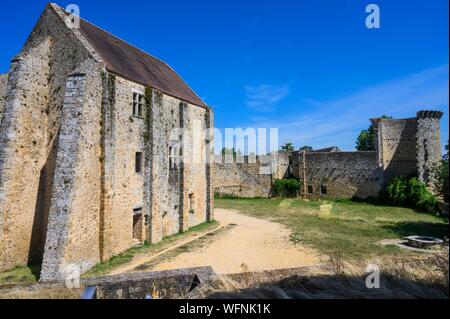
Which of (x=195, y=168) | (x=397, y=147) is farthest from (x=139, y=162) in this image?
(x=397, y=147)

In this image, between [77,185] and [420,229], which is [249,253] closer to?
[77,185]

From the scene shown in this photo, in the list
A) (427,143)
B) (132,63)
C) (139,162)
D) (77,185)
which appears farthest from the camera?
(427,143)

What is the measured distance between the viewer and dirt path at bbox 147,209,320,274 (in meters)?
10.6

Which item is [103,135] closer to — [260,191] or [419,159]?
[260,191]

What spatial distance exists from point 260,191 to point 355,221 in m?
12.8

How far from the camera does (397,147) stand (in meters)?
25.1

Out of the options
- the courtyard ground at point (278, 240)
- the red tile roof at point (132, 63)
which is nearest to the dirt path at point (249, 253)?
the courtyard ground at point (278, 240)

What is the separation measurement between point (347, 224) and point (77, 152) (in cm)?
1414

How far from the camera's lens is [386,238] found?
13891 millimetres

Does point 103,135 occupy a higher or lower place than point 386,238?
higher

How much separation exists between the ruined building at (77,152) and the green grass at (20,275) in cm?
40

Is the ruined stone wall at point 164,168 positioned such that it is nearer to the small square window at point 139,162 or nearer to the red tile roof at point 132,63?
the small square window at point 139,162
